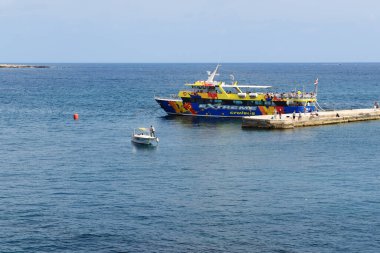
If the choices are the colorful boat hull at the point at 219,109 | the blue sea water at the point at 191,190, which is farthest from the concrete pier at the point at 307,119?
the colorful boat hull at the point at 219,109

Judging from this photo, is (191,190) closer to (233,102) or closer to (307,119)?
(307,119)

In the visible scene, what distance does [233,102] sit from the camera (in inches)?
4427

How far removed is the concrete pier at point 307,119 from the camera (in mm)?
98537

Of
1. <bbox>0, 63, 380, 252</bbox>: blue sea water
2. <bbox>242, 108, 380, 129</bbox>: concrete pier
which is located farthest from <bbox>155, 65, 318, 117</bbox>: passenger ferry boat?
<bbox>0, 63, 380, 252</bbox>: blue sea water

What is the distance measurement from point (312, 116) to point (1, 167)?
54.1m

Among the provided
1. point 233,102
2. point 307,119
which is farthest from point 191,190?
point 233,102

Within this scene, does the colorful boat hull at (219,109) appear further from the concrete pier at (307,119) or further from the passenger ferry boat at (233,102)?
the concrete pier at (307,119)

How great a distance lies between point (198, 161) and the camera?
233ft

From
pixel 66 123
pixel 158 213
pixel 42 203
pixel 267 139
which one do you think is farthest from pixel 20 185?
pixel 66 123

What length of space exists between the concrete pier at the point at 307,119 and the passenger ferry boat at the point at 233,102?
373cm

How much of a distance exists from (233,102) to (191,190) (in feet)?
186

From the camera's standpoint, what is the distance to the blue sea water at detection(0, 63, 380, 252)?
44.3 m

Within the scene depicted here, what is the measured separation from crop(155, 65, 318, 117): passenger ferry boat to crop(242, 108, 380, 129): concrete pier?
3.73 m

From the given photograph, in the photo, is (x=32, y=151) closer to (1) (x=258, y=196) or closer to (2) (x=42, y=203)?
(2) (x=42, y=203)
